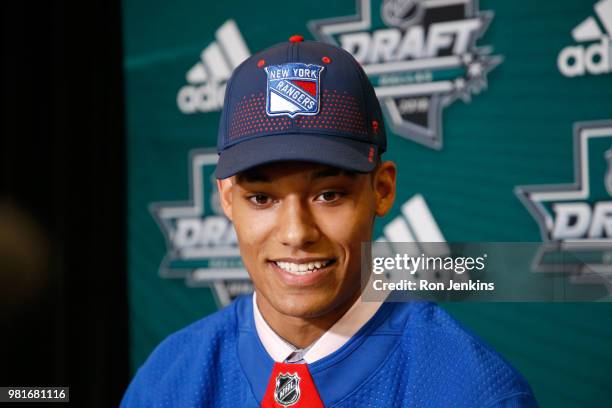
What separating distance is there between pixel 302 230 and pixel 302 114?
0.19m

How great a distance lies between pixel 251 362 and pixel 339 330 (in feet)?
0.57

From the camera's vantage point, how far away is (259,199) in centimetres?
112

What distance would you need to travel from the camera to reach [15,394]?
2289 mm

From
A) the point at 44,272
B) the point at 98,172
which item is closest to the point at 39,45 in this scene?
the point at 98,172

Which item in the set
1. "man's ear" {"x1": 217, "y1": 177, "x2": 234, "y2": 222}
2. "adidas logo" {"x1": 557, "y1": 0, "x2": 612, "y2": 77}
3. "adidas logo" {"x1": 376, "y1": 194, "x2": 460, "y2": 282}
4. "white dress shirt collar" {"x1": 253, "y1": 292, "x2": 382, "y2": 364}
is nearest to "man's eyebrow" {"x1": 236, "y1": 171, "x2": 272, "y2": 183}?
"man's ear" {"x1": 217, "y1": 177, "x2": 234, "y2": 222}

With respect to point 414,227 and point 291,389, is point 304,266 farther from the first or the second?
point 414,227

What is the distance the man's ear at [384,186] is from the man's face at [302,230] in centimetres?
6

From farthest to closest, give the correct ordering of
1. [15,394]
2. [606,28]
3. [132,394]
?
1. [15,394]
2. [606,28]
3. [132,394]

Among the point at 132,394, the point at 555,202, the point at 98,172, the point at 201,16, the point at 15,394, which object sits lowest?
the point at 15,394

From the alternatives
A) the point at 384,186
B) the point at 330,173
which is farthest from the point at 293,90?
the point at 384,186

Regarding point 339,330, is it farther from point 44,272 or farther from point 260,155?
point 44,272

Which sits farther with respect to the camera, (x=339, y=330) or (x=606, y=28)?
(x=606, y=28)

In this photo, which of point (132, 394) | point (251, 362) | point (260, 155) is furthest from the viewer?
point (132, 394)

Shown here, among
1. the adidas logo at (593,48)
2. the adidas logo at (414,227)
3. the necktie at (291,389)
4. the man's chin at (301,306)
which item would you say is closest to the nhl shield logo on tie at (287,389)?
the necktie at (291,389)
